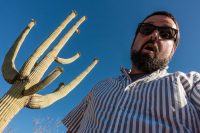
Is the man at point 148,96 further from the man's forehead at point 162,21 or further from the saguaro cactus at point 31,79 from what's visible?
the saguaro cactus at point 31,79

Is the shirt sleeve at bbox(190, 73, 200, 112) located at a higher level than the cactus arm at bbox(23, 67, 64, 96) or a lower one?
lower

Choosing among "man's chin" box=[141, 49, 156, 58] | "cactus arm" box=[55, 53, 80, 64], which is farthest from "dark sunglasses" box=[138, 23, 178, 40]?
"cactus arm" box=[55, 53, 80, 64]

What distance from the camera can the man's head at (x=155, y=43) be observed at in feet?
8.25

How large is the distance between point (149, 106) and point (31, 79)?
4511 millimetres

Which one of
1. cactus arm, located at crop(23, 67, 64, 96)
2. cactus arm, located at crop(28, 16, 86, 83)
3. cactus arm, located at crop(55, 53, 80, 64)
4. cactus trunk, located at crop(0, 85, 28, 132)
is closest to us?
cactus arm, located at crop(23, 67, 64, 96)

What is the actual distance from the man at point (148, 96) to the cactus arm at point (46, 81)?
2395 millimetres

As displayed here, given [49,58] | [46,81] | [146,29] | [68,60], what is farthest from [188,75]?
[68,60]

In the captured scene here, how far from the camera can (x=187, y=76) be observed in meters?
2.17

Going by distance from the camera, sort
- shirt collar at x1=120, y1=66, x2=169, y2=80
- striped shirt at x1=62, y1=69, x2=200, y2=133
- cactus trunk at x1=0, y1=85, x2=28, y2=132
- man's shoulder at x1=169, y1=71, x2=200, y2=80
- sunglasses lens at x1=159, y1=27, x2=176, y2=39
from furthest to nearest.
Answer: cactus trunk at x1=0, y1=85, x2=28, y2=132, sunglasses lens at x1=159, y1=27, x2=176, y2=39, shirt collar at x1=120, y1=66, x2=169, y2=80, man's shoulder at x1=169, y1=71, x2=200, y2=80, striped shirt at x1=62, y1=69, x2=200, y2=133

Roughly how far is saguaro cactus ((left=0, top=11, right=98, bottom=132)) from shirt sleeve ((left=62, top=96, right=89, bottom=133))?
2377 millimetres

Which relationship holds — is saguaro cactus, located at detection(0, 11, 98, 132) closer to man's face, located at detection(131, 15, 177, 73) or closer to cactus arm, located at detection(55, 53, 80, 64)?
cactus arm, located at detection(55, 53, 80, 64)

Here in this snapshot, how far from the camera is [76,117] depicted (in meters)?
2.75

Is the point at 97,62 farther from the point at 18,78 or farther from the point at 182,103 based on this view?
the point at 182,103

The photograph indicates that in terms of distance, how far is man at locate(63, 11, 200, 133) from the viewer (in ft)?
6.23
